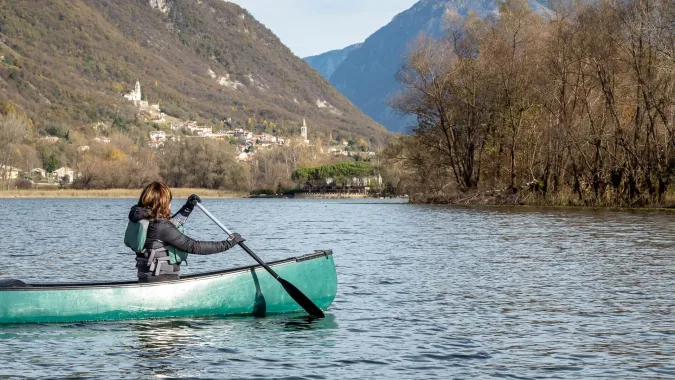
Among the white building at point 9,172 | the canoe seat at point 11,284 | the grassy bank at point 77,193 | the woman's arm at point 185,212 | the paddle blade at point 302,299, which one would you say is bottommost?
the paddle blade at point 302,299

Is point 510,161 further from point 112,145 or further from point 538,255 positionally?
point 112,145

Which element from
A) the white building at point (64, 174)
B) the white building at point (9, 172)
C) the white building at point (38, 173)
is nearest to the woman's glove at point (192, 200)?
the white building at point (9, 172)

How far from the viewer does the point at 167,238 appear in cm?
1441

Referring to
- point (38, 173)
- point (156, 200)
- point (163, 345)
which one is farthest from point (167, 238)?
point (38, 173)

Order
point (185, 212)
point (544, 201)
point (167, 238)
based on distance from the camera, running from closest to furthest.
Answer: point (167, 238) < point (185, 212) < point (544, 201)

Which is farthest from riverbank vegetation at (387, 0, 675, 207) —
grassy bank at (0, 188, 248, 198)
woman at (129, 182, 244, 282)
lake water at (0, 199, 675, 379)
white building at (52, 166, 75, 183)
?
white building at (52, 166, 75, 183)

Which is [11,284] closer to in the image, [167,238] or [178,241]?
[167,238]

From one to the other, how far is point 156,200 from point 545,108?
43947 mm

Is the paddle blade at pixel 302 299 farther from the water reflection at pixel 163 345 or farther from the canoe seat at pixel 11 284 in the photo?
the canoe seat at pixel 11 284

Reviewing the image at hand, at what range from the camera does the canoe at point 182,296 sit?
14508 millimetres

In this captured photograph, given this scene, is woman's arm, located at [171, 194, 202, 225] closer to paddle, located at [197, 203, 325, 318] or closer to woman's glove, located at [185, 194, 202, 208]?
woman's glove, located at [185, 194, 202, 208]

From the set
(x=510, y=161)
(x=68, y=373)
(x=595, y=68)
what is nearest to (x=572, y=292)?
(x=68, y=373)

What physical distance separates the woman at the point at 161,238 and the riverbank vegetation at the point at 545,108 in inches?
1340

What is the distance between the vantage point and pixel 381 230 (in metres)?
43.0
